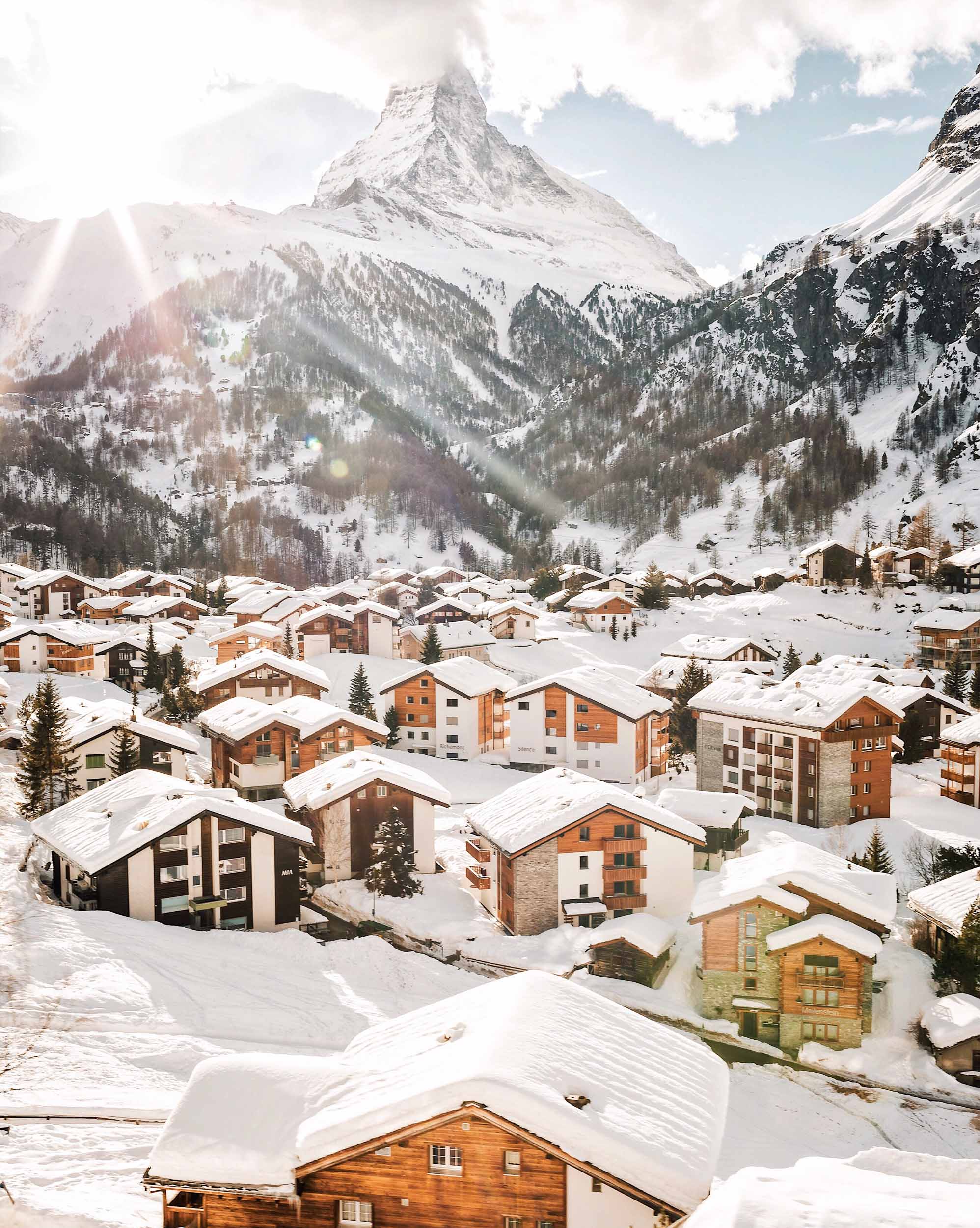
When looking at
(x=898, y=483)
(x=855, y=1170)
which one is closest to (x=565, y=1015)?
(x=855, y=1170)

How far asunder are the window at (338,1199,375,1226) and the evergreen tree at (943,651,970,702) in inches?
2205

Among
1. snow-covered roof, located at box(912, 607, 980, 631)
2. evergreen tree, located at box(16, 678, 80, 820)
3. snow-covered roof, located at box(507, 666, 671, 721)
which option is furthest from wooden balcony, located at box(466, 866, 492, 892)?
snow-covered roof, located at box(912, 607, 980, 631)

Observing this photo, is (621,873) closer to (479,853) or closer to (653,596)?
(479,853)

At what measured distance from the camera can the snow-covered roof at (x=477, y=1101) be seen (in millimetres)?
11234

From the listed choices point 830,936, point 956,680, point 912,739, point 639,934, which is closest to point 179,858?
point 639,934

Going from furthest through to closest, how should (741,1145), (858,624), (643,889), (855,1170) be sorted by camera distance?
(858,624) → (643,889) → (741,1145) → (855,1170)

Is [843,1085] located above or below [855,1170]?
below

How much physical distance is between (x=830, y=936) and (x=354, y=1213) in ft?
53.6

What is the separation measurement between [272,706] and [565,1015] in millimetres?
30906

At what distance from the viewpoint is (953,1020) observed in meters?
22.9

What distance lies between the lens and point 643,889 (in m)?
30.4

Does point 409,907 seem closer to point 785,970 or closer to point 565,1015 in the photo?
point 785,970

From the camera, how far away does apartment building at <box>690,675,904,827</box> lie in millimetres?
40094

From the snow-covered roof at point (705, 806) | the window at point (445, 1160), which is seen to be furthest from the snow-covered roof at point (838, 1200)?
the snow-covered roof at point (705, 806)
